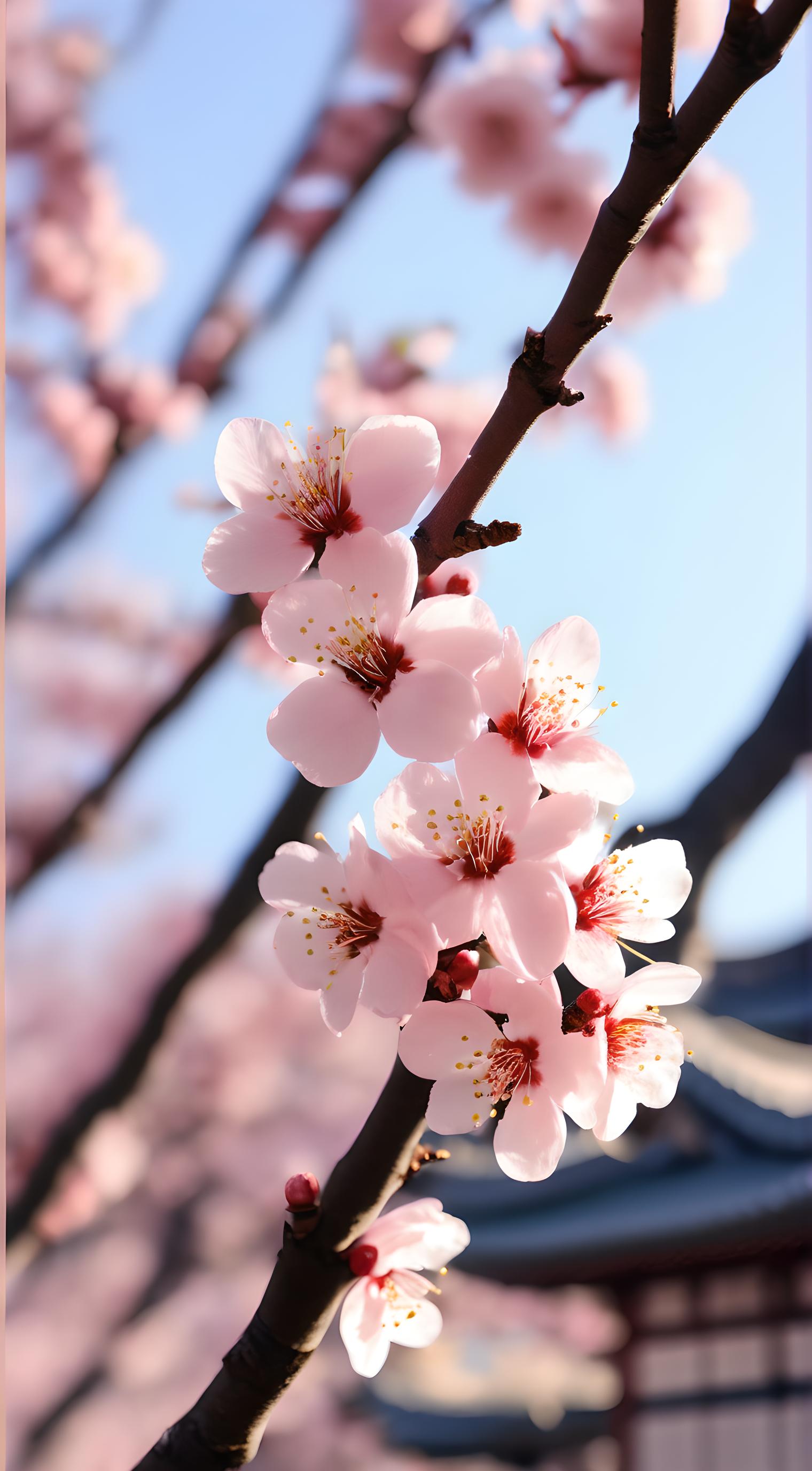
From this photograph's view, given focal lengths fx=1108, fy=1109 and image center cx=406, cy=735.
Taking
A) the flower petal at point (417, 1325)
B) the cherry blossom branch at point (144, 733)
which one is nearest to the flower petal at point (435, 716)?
the flower petal at point (417, 1325)

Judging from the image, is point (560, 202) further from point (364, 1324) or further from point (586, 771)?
point (364, 1324)

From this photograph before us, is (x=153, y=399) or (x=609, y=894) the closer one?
(x=609, y=894)

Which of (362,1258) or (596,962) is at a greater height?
(596,962)

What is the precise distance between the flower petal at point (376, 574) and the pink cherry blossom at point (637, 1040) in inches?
8.3

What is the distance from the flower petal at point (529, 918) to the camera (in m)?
0.51

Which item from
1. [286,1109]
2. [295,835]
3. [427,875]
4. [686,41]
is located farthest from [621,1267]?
[427,875]

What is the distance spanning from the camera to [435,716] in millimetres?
528

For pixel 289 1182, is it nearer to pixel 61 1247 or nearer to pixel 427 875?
pixel 427 875

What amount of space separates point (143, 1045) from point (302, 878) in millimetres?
1763

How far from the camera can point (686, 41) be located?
7.07 ft

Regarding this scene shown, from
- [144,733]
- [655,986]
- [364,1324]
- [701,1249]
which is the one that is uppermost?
[655,986]

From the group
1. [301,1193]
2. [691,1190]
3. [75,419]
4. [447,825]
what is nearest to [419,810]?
[447,825]

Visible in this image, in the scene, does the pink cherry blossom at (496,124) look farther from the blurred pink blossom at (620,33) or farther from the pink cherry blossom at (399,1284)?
the pink cherry blossom at (399,1284)

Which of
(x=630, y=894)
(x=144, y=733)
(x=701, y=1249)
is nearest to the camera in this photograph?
(x=630, y=894)
